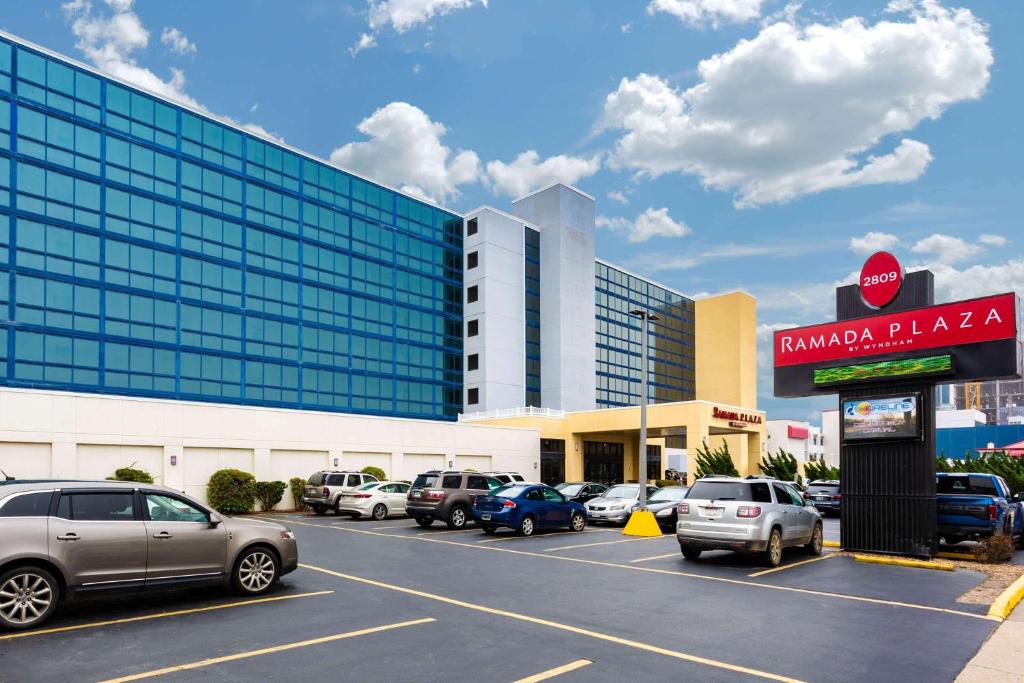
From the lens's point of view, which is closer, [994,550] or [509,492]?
[994,550]

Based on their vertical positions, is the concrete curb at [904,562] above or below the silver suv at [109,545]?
below

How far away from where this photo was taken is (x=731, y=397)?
252ft

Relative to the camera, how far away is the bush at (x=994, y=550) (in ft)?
52.7

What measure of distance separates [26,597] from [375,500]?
57.5 ft

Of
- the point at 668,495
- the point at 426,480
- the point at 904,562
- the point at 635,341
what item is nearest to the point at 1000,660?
the point at 904,562

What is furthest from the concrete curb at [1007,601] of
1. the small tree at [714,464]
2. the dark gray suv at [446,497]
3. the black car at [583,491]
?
the small tree at [714,464]

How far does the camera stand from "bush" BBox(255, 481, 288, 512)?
1174 inches

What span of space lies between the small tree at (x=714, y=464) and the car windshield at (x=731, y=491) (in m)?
24.3

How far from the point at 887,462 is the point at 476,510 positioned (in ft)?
34.0

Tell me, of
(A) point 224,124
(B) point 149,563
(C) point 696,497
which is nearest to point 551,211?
(A) point 224,124

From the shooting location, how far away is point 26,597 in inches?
352

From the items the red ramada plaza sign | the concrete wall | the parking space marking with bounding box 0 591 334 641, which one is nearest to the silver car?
the red ramada plaza sign

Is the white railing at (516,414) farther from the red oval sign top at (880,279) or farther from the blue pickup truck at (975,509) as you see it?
the red oval sign top at (880,279)

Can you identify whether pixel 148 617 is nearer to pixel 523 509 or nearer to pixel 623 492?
pixel 523 509
